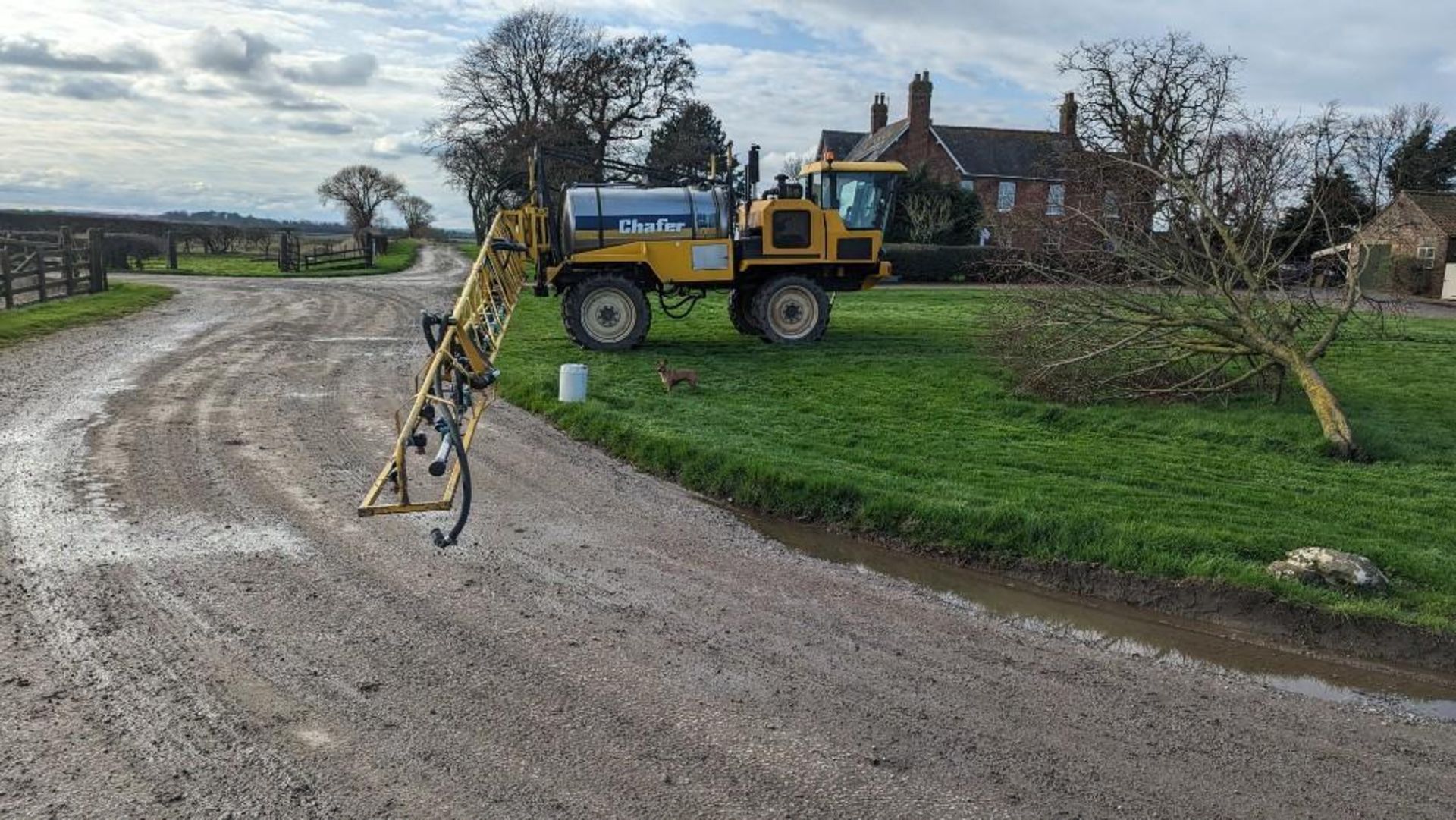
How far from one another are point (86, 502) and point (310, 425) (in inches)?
118

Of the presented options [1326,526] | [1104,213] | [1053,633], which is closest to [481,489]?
[1053,633]

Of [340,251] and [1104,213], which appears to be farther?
[340,251]

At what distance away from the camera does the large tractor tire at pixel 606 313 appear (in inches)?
595

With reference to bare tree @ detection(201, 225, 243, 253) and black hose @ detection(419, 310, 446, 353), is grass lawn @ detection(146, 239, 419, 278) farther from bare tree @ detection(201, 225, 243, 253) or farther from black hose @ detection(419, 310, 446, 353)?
black hose @ detection(419, 310, 446, 353)

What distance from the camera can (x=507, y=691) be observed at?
4504 millimetres

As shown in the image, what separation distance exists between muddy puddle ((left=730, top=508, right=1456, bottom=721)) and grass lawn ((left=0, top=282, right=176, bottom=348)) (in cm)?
1417

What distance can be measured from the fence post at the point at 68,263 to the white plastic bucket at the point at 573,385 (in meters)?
17.2

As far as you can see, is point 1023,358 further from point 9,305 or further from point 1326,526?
point 9,305

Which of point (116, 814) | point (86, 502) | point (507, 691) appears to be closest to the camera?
point (116, 814)

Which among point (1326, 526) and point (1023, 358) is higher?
point (1023, 358)

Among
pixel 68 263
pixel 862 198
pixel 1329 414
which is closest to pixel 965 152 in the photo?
pixel 862 198

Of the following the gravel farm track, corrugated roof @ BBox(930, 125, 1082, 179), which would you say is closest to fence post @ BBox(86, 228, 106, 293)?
the gravel farm track

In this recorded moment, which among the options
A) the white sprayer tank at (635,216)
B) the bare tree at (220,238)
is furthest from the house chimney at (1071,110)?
the bare tree at (220,238)

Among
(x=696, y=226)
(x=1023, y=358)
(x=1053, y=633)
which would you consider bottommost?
(x=1053, y=633)
